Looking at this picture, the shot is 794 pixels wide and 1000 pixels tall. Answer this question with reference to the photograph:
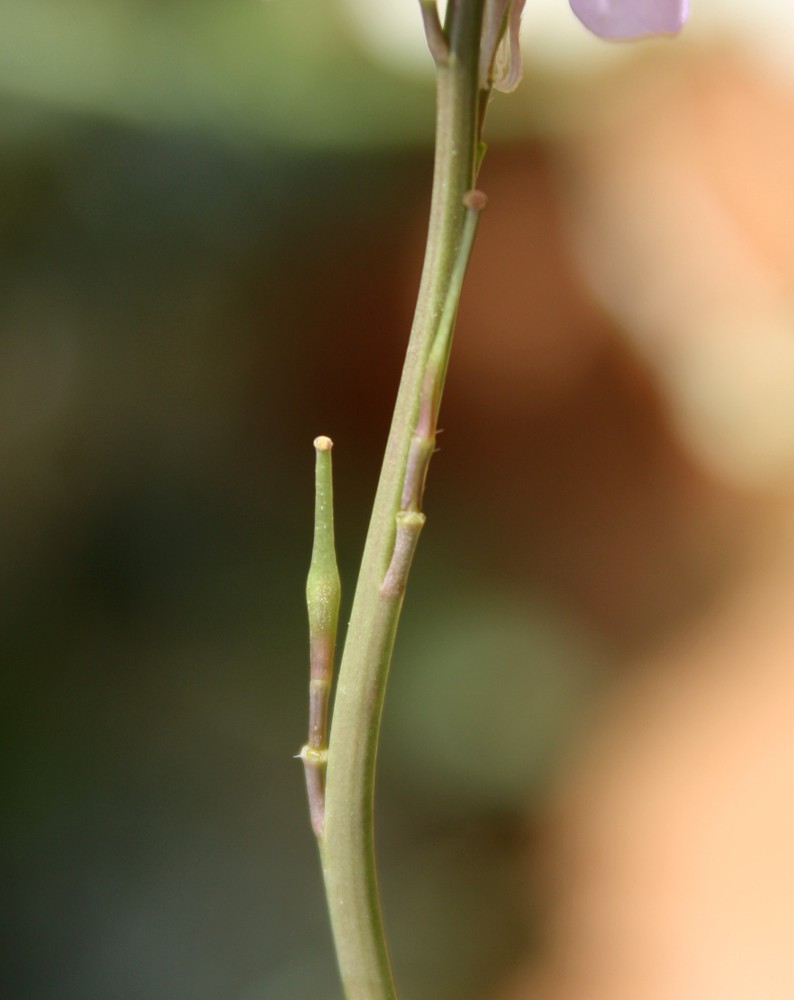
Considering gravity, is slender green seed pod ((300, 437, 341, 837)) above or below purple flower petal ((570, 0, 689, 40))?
below

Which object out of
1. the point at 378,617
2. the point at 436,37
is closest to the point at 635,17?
the point at 436,37

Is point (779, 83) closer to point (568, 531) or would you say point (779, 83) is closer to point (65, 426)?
point (568, 531)

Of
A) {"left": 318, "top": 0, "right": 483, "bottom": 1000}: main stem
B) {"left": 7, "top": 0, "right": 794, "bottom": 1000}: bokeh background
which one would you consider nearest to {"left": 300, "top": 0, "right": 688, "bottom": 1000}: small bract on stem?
{"left": 318, "top": 0, "right": 483, "bottom": 1000}: main stem

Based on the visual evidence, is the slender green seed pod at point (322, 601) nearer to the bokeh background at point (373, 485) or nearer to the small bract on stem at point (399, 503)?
the small bract on stem at point (399, 503)

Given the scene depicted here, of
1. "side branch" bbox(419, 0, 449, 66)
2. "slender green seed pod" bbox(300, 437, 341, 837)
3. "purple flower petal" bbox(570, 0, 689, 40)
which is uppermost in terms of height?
"purple flower petal" bbox(570, 0, 689, 40)

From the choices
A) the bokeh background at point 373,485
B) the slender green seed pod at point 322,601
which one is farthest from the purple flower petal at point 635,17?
the bokeh background at point 373,485

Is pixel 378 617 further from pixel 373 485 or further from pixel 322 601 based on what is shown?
pixel 373 485

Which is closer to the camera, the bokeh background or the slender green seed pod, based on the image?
the slender green seed pod

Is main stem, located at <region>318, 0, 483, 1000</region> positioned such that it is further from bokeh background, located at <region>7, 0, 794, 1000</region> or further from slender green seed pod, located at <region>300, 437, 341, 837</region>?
bokeh background, located at <region>7, 0, 794, 1000</region>
